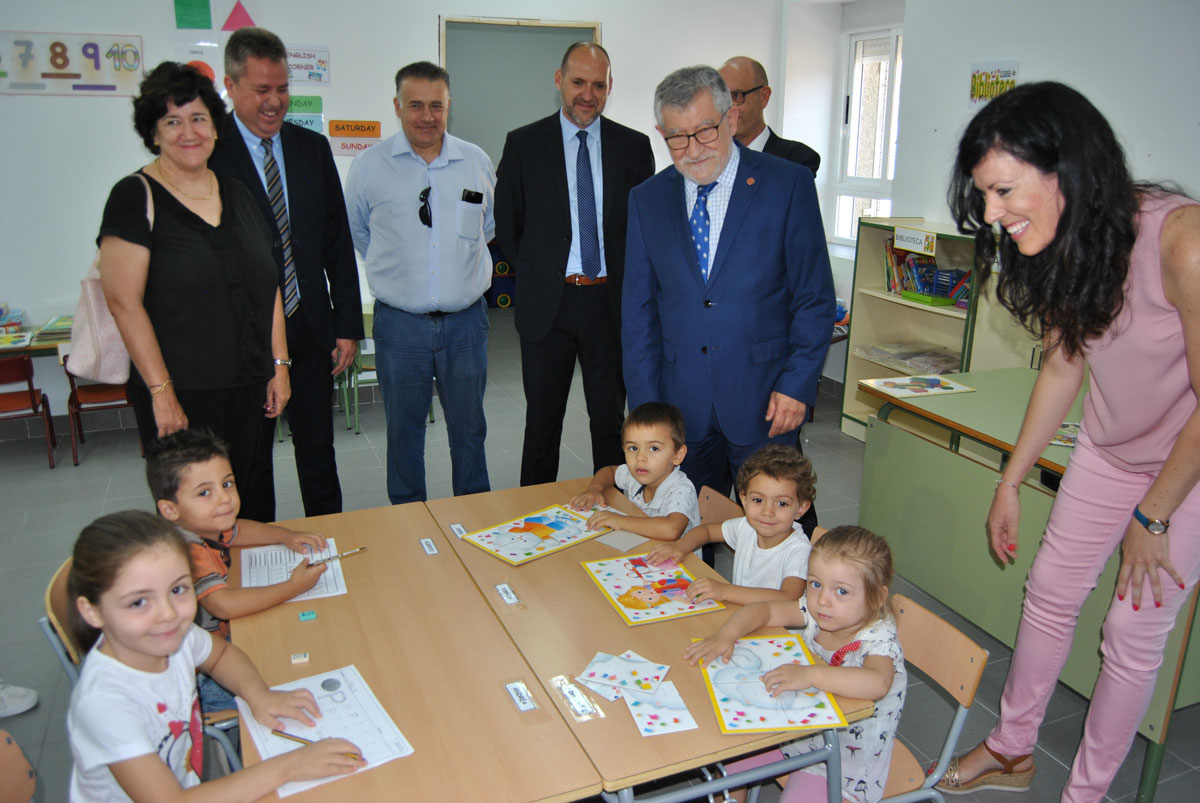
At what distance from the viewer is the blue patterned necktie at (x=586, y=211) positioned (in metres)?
3.46

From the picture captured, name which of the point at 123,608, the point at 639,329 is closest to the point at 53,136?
the point at 639,329

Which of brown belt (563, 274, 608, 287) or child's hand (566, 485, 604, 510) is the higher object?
brown belt (563, 274, 608, 287)

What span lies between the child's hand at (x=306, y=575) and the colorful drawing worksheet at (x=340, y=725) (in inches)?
13.1

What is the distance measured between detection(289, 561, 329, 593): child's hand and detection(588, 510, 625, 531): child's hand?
0.71 meters

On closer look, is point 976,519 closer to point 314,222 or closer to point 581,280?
point 581,280

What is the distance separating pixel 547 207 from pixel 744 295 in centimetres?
118

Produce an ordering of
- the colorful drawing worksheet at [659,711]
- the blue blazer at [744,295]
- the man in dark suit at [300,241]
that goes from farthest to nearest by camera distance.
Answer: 1. the man in dark suit at [300,241]
2. the blue blazer at [744,295]
3. the colorful drawing worksheet at [659,711]

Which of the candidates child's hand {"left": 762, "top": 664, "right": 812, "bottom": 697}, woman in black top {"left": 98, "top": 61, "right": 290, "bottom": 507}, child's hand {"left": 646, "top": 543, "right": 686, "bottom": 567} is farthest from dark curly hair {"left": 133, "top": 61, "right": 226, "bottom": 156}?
child's hand {"left": 762, "top": 664, "right": 812, "bottom": 697}

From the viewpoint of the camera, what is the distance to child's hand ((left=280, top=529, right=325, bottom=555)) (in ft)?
7.23

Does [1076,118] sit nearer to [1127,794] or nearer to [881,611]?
[881,611]

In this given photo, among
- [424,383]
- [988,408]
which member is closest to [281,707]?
[424,383]

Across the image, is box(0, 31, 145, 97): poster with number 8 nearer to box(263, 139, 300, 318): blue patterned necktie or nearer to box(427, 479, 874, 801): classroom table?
box(263, 139, 300, 318): blue patterned necktie

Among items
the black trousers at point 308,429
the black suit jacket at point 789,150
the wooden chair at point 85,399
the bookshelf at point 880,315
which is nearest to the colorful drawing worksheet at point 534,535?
the black trousers at point 308,429

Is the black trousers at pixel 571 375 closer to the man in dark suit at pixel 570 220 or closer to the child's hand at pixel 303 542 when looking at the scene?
the man in dark suit at pixel 570 220
